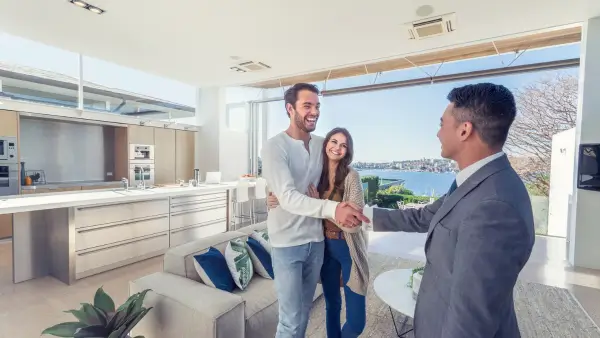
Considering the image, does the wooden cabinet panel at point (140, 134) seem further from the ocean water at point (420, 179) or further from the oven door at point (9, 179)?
the ocean water at point (420, 179)

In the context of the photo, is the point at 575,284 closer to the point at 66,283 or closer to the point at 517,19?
the point at 517,19

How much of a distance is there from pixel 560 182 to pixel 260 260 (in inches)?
201

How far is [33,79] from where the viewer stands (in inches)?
180

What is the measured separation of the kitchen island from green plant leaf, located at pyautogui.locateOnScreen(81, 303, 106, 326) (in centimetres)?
188

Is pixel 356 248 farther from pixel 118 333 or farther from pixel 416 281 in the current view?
pixel 118 333

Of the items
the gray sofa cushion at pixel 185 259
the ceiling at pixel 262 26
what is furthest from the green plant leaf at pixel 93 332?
the ceiling at pixel 262 26

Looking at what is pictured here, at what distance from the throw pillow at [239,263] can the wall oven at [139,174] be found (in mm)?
3866

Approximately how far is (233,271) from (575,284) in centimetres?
371

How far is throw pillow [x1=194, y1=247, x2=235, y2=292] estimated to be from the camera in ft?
6.32

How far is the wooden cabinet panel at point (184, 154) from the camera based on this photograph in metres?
6.11

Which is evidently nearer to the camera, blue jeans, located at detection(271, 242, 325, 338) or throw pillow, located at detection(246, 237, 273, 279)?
blue jeans, located at detection(271, 242, 325, 338)

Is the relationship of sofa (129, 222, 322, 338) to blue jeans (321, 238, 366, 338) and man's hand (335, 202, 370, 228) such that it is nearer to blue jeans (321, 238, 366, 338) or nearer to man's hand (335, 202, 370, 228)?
blue jeans (321, 238, 366, 338)

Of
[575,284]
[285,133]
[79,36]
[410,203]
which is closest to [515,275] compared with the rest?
[285,133]

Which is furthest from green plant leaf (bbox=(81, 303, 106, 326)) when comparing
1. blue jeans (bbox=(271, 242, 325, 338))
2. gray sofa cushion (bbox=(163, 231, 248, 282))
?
blue jeans (bbox=(271, 242, 325, 338))
